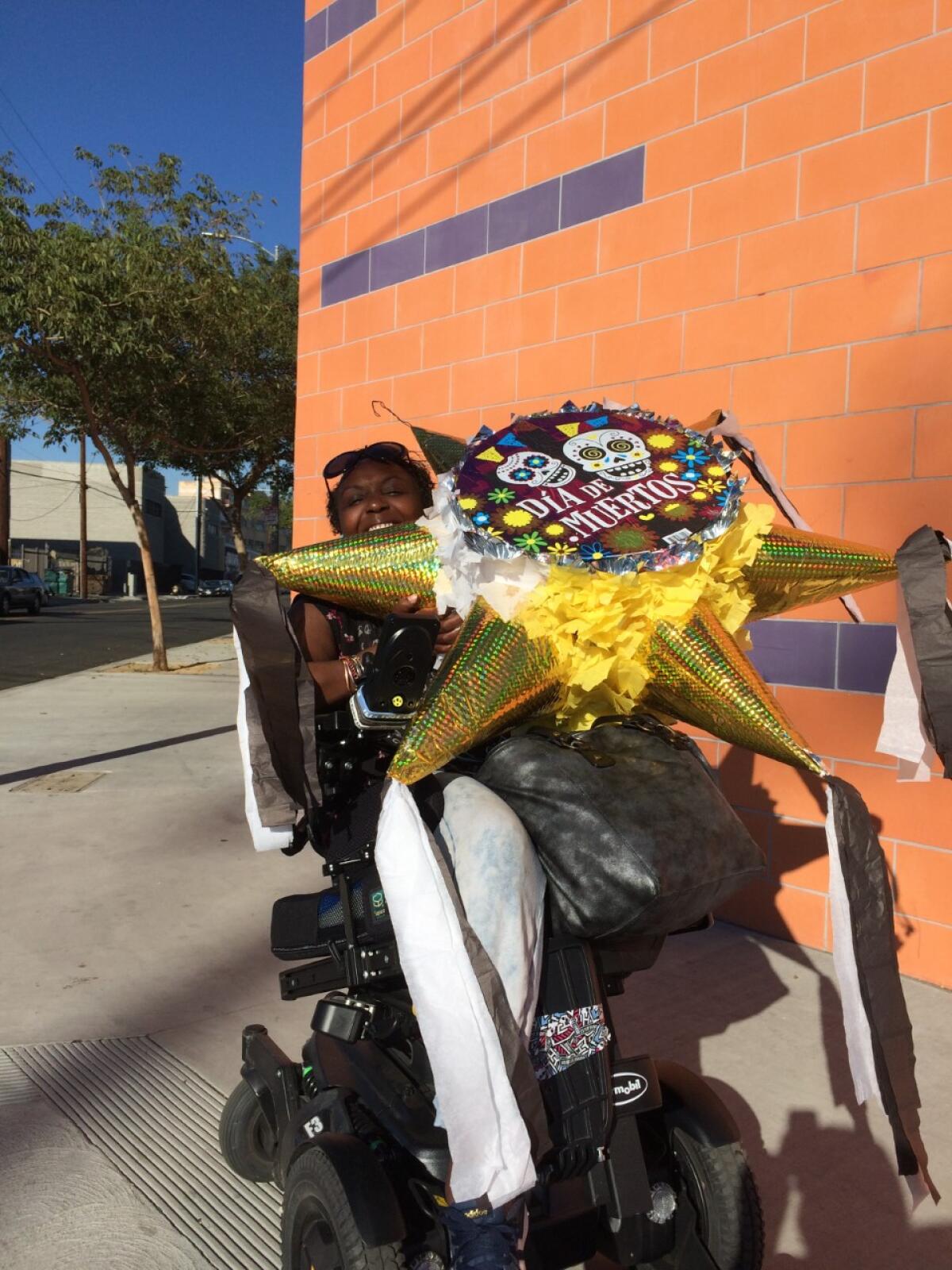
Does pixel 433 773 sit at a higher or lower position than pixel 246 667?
lower

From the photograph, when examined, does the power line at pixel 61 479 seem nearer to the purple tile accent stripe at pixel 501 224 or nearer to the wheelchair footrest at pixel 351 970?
the purple tile accent stripe at pixel 501 224

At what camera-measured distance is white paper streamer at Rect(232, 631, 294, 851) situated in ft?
5.72

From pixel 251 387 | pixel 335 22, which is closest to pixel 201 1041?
pixel 335 22

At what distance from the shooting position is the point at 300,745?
1718 mm

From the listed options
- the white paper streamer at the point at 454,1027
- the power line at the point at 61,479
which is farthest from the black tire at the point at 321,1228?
the power line at the point at 61,479

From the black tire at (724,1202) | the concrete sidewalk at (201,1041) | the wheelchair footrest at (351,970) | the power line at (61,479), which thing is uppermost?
the power line at (61,479)

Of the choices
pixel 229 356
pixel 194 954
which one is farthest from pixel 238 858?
pixel 229 356

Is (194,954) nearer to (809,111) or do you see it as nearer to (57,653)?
(809,111)

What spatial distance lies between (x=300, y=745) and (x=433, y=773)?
→ 0.76 feet

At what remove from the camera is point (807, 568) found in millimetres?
1807

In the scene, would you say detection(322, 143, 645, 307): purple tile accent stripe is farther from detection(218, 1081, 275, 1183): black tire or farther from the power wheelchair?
detection(218, 1081, 275, 1183): black tire

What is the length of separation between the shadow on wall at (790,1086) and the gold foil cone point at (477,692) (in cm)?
136

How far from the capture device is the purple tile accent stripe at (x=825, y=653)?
345cm

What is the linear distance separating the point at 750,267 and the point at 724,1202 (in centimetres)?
316
